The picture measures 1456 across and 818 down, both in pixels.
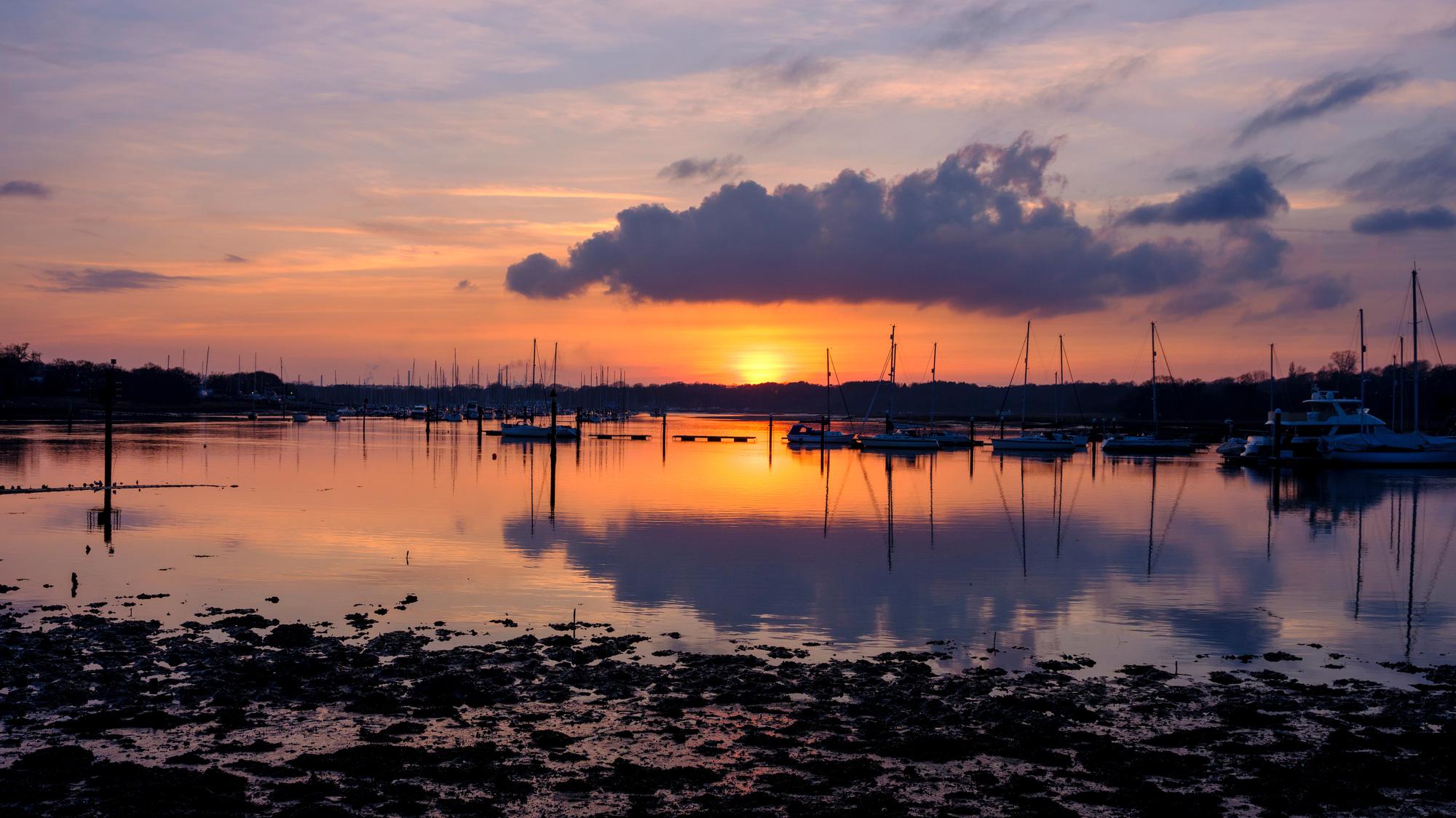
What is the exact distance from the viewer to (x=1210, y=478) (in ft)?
237

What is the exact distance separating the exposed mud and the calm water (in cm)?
232

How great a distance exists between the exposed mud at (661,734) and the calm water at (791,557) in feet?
7.62

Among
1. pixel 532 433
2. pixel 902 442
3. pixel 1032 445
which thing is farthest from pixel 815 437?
pixel 532 433

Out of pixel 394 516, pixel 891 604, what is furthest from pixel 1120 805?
pixel 394 516

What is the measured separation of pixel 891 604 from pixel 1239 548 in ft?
58.0

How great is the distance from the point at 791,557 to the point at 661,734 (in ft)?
58.8

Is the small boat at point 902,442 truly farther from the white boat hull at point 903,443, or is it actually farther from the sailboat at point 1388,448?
the sailboat at point 1388,448

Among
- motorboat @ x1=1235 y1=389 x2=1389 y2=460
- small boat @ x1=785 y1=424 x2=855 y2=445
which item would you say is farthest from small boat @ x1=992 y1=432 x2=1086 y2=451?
motorboat @ x1=1235 y1=389 x2=1389 y2=460

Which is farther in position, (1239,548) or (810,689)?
(1239,548)

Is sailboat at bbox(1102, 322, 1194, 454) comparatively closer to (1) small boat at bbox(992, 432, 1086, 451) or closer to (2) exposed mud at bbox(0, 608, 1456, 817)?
(1) small boat at bbox(992, 432, 1086, 451)

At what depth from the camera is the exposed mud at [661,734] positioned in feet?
38.1

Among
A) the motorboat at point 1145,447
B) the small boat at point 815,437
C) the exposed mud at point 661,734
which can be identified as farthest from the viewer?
the small boat at point 815,437

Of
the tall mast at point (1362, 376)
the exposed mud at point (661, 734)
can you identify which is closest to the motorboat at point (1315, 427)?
the tall mast at point (1362, 376)

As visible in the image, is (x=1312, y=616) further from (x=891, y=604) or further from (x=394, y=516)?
(x=394, y=516)
